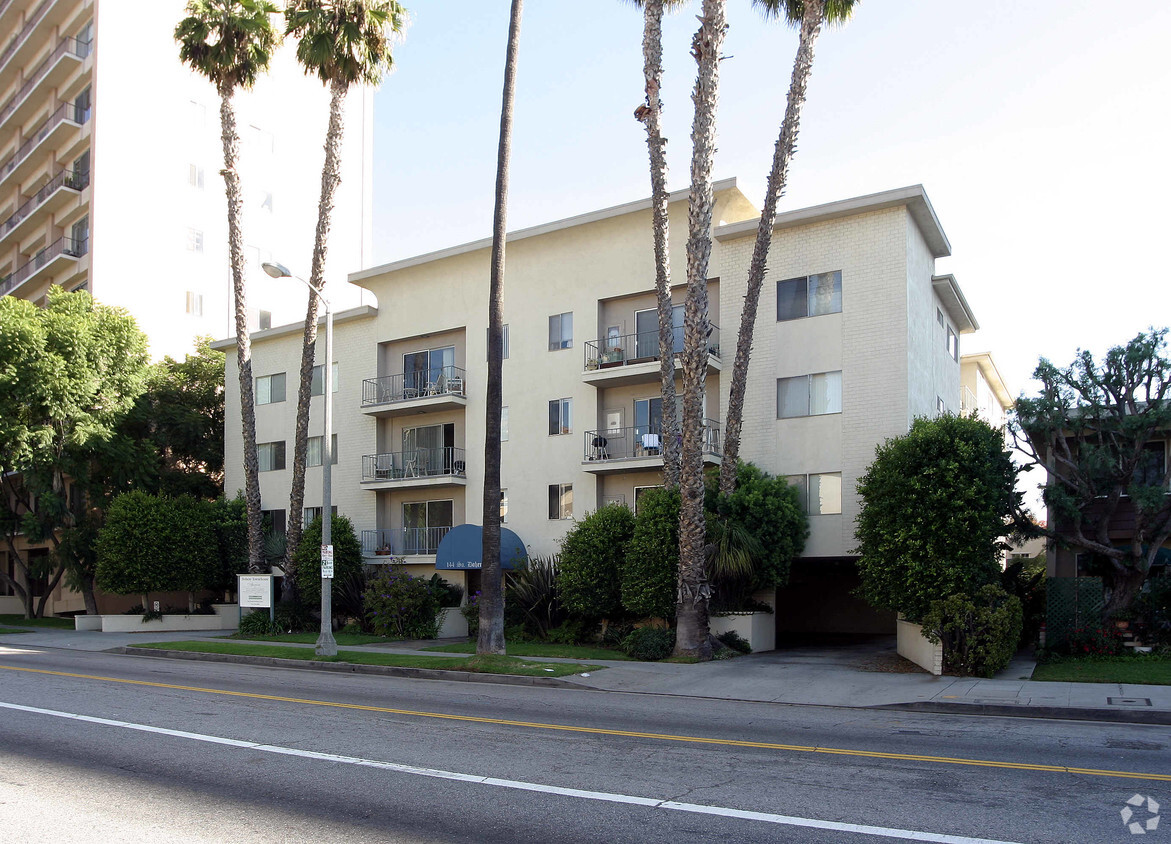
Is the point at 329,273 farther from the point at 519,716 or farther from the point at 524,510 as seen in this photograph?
the point at 519,716

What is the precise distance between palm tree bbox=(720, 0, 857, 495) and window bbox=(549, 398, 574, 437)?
7.34 meters

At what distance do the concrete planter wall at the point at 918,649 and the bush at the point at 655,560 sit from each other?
17.0 feet

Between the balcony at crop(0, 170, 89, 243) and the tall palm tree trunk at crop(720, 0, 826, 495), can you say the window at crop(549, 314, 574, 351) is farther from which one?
the balcony at crop(0, 170, 89, 243)

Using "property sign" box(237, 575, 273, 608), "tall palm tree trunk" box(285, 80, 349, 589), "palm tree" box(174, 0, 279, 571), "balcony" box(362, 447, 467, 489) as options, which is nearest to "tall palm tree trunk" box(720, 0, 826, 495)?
"balcony" box(362, 447, 467, 489)

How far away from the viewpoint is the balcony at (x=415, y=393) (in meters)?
32.9

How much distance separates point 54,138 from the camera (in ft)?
153

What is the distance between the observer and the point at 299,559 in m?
31.3

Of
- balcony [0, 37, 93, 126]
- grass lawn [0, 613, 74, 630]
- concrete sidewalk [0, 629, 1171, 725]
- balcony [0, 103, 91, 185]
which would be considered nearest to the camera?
concrete sidewalk [0, 629, 1171, 725]

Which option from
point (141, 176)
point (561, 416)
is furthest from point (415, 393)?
point (141, 176)

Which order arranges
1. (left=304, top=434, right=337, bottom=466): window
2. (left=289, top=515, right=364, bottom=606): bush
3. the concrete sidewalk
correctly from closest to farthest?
1. the concrete sidewalk
2. (left=289, top=515, right=364, bottom=606): bush
3. (left=304, top=434, right=337, bottom=466): window

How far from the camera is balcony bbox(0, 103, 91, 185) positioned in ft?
149

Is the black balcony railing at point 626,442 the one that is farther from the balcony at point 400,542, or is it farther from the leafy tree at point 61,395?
the leafy tree at point 61,395

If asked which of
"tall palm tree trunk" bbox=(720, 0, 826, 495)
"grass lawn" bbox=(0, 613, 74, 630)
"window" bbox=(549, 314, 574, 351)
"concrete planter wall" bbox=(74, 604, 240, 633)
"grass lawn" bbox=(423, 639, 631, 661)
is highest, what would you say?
"tall palm tree trunk" bbox=(720, 0, 826, 495)

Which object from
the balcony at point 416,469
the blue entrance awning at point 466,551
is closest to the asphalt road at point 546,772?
the blue entrance awning at point 466,551
